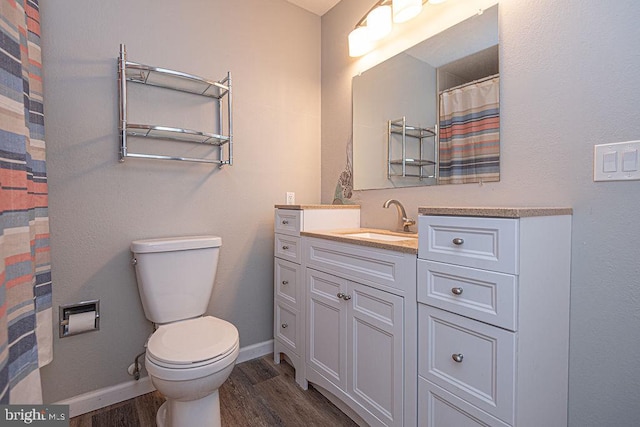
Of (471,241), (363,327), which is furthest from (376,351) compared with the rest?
(471,241)

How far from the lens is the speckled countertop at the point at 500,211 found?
0.87 m

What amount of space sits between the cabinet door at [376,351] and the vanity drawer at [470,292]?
15cm

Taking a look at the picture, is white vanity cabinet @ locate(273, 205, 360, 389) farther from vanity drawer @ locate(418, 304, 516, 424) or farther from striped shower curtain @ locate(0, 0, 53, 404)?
striped shower curtain @ locate(0, 0, 53, 404)

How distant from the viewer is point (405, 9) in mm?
1569

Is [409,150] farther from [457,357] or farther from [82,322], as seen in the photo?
[82,322]

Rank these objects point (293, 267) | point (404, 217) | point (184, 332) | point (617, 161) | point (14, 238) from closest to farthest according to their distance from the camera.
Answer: point (14, 238) < point (617, 161) < point (184, 332) < point (404, 217) < point (293, 267)

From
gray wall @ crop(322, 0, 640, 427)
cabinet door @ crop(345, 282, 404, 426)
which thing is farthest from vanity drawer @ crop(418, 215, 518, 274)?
gray wall @ crop(322, 0, 640, 427)

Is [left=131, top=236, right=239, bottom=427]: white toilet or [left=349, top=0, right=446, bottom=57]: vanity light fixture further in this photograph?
[left=349, top=0, right=446, bottom=57]: vanity light fixture

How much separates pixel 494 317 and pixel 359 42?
1.72 meters

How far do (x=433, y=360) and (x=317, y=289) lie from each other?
68cm

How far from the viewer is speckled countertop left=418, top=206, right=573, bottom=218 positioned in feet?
2.84

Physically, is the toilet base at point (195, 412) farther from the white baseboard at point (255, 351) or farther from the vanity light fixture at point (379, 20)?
the vanity light fixture at point (379, 20)

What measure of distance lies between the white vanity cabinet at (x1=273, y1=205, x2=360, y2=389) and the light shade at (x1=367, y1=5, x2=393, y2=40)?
104 centimetres

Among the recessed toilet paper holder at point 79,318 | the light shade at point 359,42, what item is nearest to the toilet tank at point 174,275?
the recessed toilet paper holder at point 79,318
